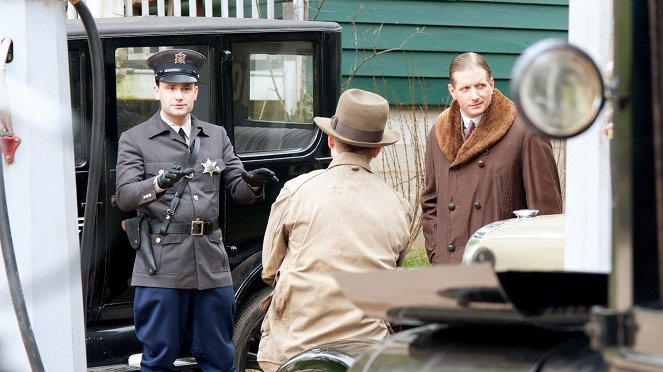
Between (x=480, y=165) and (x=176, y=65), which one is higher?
(x=176, y=65)

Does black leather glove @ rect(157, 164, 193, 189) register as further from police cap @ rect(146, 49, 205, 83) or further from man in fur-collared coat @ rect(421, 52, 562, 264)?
man in fur-collared coat @ rect(421, 52, 562, 264)

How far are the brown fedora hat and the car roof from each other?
2.03 m

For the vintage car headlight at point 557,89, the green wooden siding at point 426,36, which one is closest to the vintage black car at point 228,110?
the green wooden siding at point 426,36

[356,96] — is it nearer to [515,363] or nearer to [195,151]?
[195,151]

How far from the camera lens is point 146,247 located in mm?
5781

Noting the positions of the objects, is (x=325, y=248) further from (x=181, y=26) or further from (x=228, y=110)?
(x=181, y=26)

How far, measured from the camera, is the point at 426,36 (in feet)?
32.4

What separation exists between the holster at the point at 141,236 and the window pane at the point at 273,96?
0.84m

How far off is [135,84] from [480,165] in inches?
80.8

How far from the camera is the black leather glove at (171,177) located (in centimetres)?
552

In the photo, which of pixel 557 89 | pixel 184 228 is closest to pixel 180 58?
pixel 184 228

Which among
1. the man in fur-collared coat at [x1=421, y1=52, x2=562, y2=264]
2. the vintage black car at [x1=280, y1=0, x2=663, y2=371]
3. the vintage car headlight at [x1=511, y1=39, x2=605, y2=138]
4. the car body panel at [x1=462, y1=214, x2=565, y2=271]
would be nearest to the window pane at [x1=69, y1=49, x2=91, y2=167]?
the man in fur-collared coat at [x1=421, y1=52, x2=562, y2=264]

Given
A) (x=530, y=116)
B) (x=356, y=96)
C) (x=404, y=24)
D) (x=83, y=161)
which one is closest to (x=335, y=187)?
(x=356, y=96)

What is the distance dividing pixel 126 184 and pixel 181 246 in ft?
1.39
